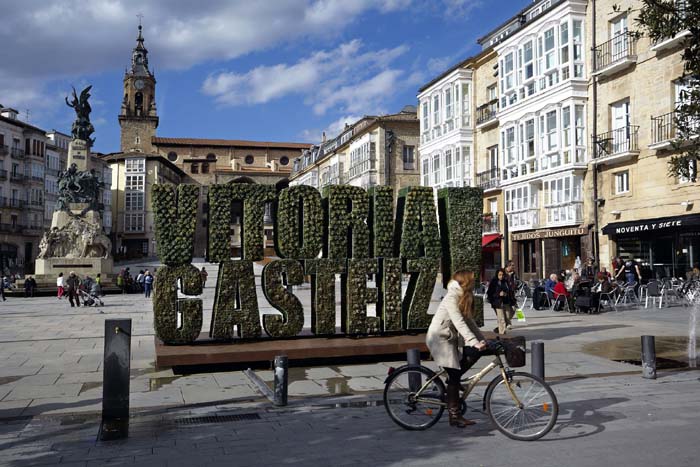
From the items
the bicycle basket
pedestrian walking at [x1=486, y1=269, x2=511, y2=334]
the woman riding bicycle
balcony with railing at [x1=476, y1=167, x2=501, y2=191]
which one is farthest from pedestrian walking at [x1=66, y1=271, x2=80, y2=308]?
the bicycle basket

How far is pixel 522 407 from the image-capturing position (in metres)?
6.49

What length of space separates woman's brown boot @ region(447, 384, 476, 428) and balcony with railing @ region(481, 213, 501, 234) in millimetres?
31128

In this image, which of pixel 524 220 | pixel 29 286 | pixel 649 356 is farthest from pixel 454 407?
pixel 29 286

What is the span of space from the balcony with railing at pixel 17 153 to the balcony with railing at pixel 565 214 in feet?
190

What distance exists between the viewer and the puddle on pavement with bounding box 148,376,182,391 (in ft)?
31.1

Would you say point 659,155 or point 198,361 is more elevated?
point 659,155

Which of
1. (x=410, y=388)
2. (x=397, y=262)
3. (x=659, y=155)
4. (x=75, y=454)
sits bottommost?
(x=75, y=454)

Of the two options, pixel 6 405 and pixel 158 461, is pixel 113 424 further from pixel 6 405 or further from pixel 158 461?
pixel 6 405

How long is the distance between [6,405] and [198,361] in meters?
2.89

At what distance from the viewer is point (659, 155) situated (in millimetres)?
25203

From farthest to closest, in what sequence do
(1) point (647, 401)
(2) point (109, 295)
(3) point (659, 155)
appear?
(2) point (109, 295) < (3) point (659, 155) < (1) point (647, 401)

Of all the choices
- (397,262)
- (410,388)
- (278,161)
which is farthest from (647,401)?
(278,161)

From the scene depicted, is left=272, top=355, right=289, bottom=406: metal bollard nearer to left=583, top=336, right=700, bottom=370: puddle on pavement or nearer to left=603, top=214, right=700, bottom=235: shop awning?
left=583, top=336, right=700, bottom=370: puddle on pavement

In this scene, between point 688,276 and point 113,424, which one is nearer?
point 113,424
